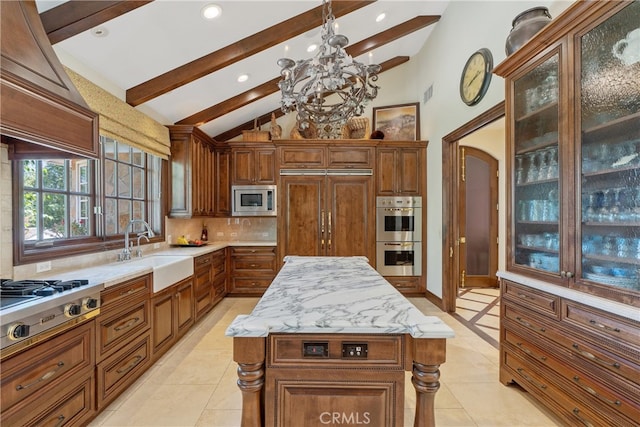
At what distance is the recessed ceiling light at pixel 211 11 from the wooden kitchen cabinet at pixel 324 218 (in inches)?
90.0

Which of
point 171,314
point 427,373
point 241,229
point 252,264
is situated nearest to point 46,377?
point 171,314

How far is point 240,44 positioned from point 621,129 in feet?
10.4

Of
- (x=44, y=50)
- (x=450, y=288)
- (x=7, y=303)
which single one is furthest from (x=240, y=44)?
(x=450, y=288)

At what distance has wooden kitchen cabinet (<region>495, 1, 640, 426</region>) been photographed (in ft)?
4.70

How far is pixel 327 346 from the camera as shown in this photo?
115 centimetres

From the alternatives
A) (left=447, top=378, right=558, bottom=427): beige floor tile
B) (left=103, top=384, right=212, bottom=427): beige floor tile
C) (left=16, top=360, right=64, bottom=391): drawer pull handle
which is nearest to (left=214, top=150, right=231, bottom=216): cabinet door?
(left=103, top=384, right=212, bottom=427): beige floor tile

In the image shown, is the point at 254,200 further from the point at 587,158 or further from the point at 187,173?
the point at 587,158

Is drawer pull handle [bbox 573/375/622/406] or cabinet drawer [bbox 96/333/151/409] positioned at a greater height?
drawer pull handle [bbox 573/375/622/406]

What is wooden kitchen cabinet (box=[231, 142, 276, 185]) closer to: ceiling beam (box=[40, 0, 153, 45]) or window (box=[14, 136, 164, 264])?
window (box=[14, 136, 164, 264])

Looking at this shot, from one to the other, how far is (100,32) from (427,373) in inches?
127

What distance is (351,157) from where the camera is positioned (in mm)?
4543

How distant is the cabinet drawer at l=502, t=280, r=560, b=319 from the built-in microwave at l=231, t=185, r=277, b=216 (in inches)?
132

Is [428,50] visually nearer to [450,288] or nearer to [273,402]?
[450,288]

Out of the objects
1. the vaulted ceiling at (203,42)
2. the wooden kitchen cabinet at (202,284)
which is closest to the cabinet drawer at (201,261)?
the wooden kitchen cabinet at (202,284)
